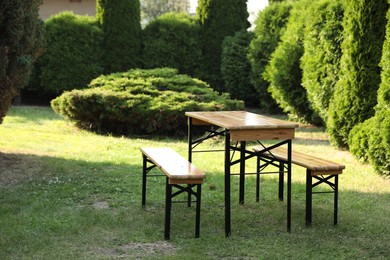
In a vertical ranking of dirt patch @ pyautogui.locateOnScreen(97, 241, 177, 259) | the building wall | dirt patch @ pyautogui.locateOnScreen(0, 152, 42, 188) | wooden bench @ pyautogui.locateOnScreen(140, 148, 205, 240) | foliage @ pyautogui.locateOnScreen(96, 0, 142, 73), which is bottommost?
dirt patch @ pyautogui.locateOnScreen(97, 241, 177, 259)

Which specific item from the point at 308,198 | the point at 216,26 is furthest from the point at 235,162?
the point at 216,26

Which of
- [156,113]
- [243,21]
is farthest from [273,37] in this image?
[156,113]

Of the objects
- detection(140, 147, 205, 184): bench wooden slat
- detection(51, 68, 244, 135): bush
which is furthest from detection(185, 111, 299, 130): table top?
detection(51, 68, 244, 135): bush

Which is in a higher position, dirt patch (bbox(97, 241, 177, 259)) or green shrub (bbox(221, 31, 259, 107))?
green shrub (bbox(221, 31, 259, 107))

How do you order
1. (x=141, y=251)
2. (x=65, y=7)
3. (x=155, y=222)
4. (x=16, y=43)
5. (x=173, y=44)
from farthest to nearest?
(x=65, y=7)
(x=173, y=44)
(x=16, y=43)
(x=155, y=222)
(x=141, y=251)

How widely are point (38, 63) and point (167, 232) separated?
1232 cm

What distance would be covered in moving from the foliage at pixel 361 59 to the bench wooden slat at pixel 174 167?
160 inches

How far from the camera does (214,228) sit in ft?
19.4

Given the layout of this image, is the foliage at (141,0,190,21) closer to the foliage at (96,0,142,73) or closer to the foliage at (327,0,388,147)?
the foliage at (96,0,142,73)

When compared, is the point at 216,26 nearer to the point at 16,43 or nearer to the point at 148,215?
the point at 16,43

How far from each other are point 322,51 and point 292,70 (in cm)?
208

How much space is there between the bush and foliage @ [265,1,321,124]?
1637 millimetres

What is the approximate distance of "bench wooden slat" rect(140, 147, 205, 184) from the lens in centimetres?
541

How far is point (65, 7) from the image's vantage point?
26344mm
